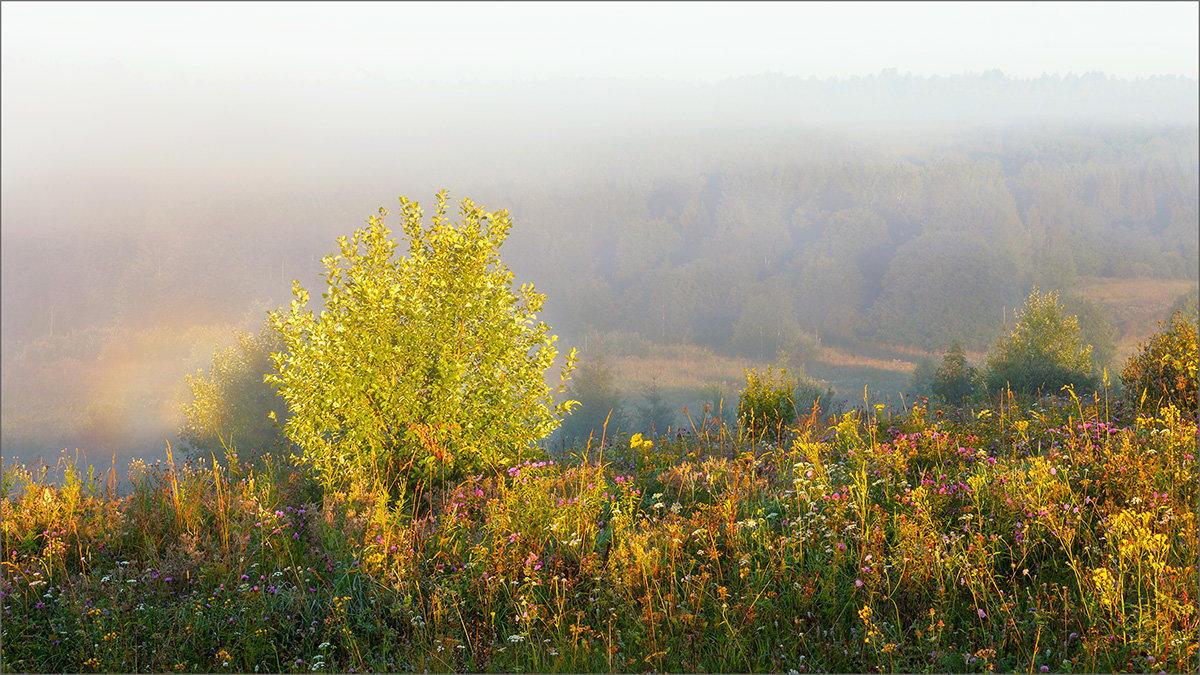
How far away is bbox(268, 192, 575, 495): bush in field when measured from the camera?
279 inches

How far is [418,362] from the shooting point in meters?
7.40

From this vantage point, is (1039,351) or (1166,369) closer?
(1166,369)

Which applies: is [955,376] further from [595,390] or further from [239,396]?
[239,396]

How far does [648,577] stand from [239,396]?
2890cm

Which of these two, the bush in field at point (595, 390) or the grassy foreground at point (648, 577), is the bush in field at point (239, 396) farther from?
the grassy foreground at point (648, 577)

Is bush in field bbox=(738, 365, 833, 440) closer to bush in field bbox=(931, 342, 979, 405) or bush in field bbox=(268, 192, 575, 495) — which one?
bush in field bbox=(268, 192, 575, 495)

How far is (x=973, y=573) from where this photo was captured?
457 cm

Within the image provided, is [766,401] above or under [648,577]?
under

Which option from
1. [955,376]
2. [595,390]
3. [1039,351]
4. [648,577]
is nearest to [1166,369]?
[648,577]

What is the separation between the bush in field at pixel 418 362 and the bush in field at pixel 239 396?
23.3m

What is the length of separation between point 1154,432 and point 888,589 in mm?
3711

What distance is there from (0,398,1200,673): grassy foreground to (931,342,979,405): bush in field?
1777cm

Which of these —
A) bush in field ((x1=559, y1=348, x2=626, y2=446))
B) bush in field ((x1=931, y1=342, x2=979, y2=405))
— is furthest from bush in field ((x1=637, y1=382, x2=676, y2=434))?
bush in field ((x1=931, y1=342, x2=979, y2=405))

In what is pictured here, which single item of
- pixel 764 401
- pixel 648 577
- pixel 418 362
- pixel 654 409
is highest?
pixel 418 362
